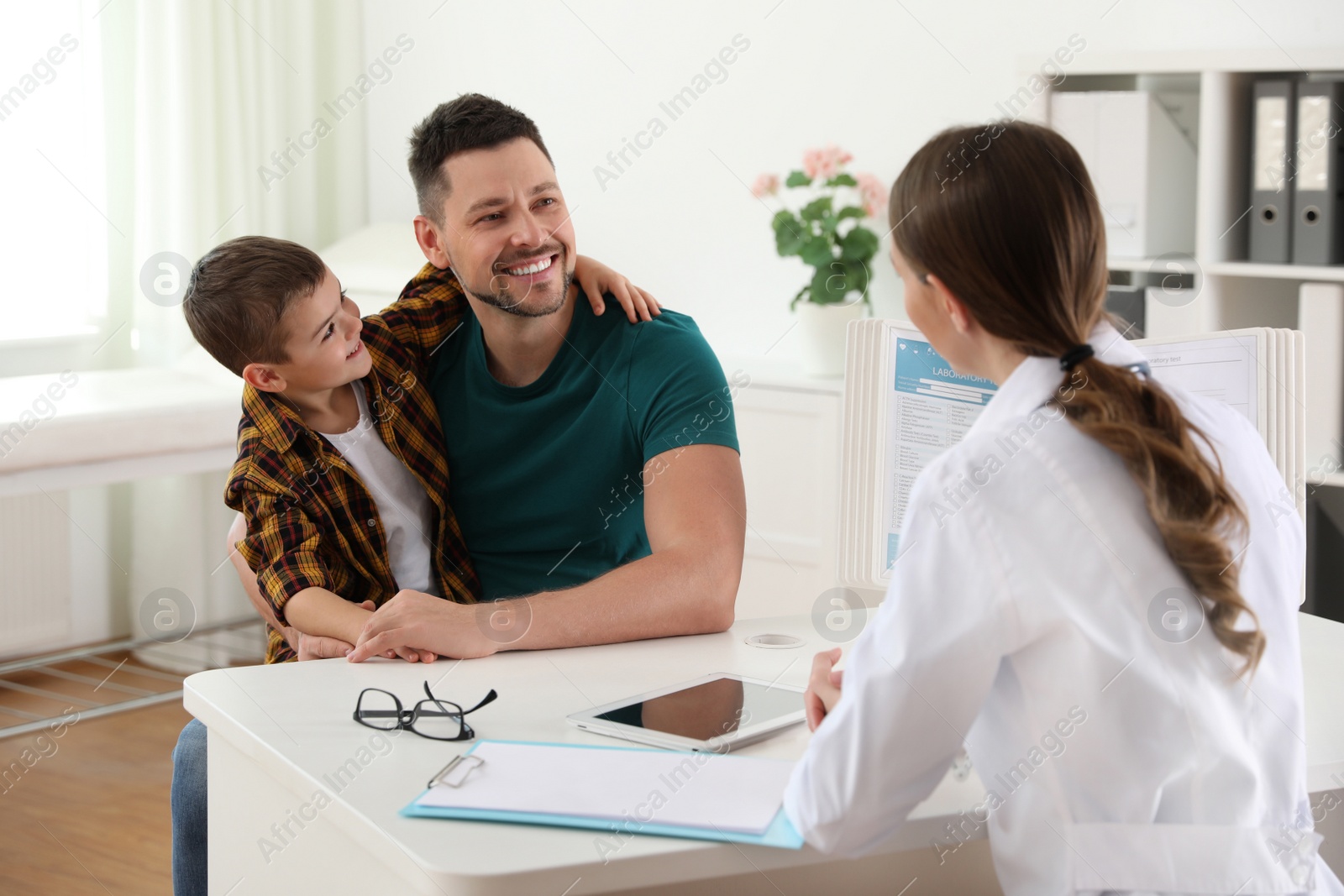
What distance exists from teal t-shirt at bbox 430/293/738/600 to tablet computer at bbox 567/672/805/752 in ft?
1.88

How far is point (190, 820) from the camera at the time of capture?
5.56ft

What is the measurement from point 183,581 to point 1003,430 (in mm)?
3266

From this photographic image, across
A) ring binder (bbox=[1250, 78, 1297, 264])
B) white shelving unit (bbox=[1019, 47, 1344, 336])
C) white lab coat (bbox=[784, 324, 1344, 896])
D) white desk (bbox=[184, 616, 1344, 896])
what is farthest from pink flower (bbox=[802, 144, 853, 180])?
white lab coat (bbox=[784, 324, 1344, 896])

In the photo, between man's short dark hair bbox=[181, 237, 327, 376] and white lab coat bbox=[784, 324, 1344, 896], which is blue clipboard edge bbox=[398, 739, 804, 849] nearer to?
white lab coat bbox=[784, 324, 1344, 896]

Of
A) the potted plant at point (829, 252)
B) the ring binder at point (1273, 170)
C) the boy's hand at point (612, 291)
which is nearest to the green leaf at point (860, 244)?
the potted plant at point (829, 252)

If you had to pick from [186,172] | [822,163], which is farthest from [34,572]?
[822,163]

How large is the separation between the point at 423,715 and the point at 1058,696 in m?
0.62

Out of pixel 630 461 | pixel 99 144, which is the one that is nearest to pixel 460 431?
pixel 630 461

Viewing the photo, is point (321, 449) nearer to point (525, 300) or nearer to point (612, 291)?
point (525, 300)

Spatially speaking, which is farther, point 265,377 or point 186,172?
point 186,172

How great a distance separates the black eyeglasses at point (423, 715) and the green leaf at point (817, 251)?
86.1 inches

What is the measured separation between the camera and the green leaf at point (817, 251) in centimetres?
333

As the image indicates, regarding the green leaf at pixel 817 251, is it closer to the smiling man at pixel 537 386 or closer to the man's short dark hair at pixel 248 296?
the smiling man at pixel 537 386

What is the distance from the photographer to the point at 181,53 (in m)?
3.74
